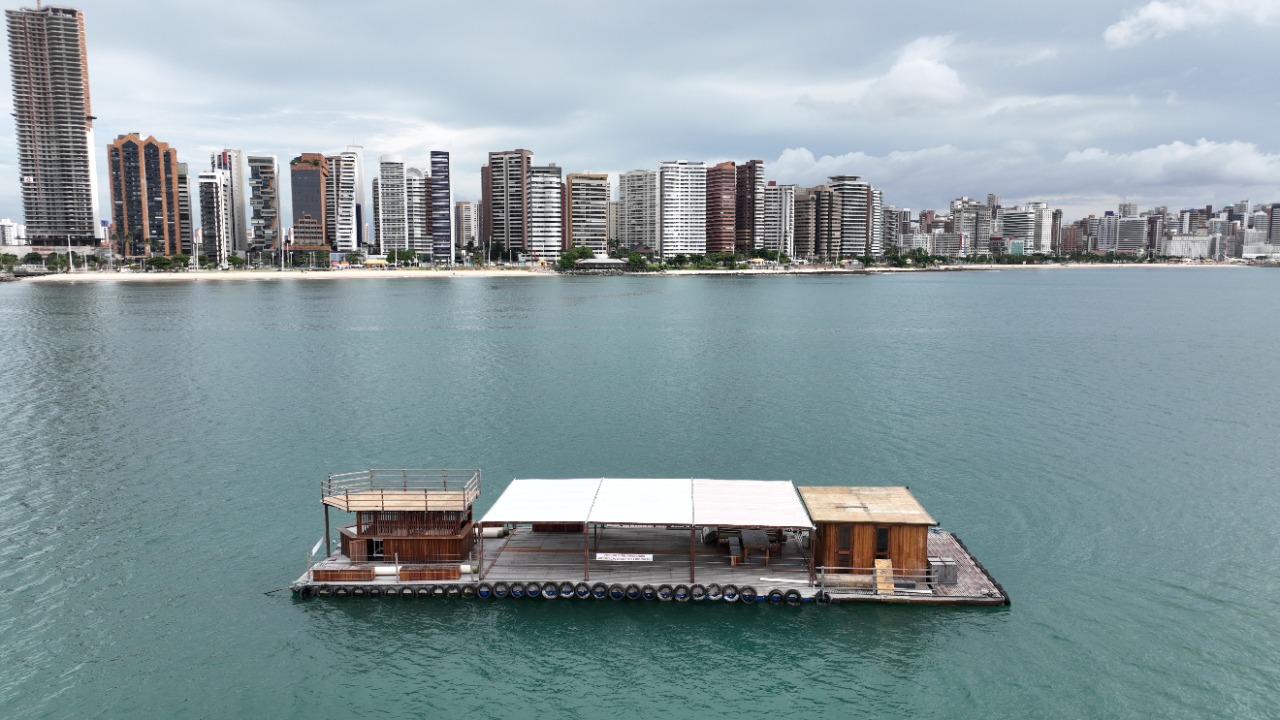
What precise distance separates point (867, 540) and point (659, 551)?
8904 millimetres

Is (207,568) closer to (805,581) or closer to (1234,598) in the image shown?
(805,581)

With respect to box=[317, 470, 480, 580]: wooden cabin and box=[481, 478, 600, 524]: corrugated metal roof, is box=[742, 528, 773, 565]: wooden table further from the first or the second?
box=[317, 470, 480, 580]: wooden cabin

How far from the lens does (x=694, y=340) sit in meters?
118

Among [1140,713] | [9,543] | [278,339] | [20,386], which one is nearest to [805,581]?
[1140,713]

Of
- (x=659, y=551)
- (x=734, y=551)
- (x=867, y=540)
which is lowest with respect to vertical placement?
(x=659, y=551)

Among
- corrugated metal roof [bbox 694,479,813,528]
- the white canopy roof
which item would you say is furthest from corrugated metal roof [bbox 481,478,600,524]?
corrugated metal roof [bbox 694,479,813,528]

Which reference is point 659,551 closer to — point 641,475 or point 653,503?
point 653,503

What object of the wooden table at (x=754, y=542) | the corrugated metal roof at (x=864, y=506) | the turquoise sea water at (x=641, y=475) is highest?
the corrugated metal roof at (x=864, y=506)

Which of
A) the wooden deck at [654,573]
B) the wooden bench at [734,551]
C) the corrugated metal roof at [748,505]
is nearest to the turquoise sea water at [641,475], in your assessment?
the wooden deck at [654,573]

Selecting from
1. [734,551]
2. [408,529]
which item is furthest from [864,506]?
[408,529]

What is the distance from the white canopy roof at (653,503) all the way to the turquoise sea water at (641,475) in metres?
3.56

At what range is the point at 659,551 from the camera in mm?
33750

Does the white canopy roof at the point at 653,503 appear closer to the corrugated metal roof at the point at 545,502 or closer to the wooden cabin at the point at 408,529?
the corrugated metal roof at the point at 545,502

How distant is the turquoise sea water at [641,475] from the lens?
26.2m
